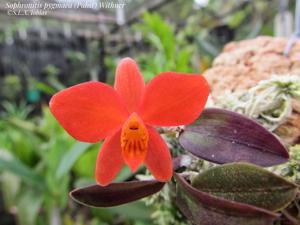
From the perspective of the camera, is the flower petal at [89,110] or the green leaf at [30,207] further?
the green leaf at [30,207]

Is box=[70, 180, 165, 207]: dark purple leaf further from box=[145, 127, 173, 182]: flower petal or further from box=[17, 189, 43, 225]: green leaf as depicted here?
box=[17, 189, 43, 225]: green leaf

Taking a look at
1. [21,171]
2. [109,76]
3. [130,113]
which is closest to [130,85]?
[130,113]

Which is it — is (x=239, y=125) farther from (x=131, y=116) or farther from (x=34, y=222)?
(x=34, y=222)

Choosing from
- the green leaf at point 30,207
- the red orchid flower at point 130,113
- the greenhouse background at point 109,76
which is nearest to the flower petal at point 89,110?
the red orchid flower at point 130,113

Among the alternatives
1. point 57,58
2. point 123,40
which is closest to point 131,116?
point 123,40

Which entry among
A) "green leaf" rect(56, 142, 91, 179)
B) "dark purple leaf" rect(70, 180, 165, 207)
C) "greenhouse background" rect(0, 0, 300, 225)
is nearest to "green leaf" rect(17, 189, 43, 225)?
"greenhouse background" rect(0, 0, 300, 225)

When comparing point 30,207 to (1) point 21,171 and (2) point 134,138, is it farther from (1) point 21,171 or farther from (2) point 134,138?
(2) point 134,138

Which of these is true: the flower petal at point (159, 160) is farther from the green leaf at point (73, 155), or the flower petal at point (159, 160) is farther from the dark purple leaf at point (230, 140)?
the green leaf at point (73, 155)
